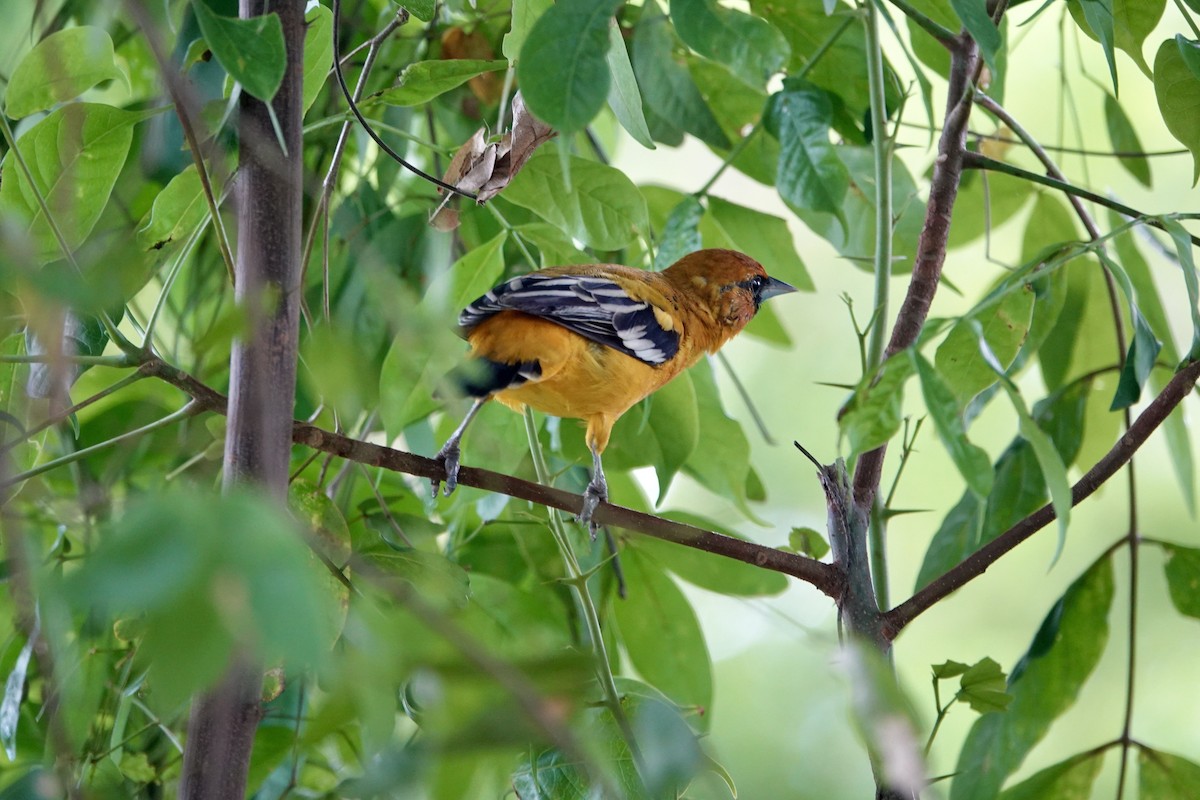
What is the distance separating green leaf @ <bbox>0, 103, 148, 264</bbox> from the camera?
139 centimetres

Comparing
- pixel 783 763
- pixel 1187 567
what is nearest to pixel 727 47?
pixel 1187 567

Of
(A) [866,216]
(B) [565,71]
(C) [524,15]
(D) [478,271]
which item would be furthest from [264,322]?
(A) [866,216]

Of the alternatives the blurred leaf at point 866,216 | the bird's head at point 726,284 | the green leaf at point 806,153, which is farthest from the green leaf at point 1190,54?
the bird's head at point 726,284

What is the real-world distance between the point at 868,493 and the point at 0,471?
1.11m

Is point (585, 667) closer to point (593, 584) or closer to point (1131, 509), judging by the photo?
point (593, 584)

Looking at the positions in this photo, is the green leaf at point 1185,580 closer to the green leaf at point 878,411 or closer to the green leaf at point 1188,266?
the green leaf at point 1188,266

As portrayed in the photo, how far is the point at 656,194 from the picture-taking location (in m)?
2.27

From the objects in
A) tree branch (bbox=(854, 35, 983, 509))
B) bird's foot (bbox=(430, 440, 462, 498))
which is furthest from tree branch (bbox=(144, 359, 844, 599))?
tree branch (bbox=(854, 35, 983, 509))

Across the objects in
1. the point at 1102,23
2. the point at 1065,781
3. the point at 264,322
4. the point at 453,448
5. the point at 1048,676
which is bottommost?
the point at 1065,781

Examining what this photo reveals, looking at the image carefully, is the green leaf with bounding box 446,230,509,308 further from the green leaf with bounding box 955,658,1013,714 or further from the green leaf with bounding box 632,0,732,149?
the green leaf with bounding box 955,658,1013,714

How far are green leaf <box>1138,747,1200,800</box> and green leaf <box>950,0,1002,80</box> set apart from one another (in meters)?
1.18

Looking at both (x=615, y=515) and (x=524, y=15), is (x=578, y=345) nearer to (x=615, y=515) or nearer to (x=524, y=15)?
(x=615, y=515)

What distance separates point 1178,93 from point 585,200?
32.3 inches

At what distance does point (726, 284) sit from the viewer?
9.82 ft
